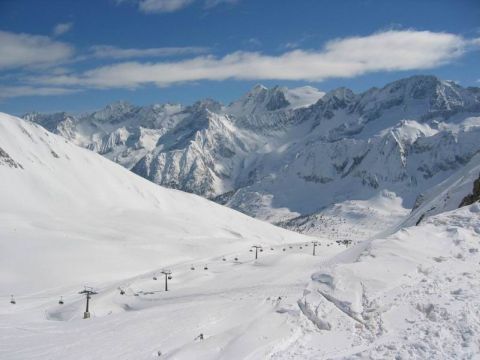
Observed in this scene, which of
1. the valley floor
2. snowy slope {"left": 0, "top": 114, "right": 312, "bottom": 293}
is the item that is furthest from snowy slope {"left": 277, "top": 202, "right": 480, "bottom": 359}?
snowy slope {"left": 0, "top": 114, "right": 312, "bottom": 293}

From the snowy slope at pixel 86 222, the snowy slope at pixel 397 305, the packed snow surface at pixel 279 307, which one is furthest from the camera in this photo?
the snowy slope at pixel 86 222

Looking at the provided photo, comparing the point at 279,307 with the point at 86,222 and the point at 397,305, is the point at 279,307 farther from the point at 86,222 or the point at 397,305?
the point at 86,222

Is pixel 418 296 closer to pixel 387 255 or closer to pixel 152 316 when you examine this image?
pixel 387 255

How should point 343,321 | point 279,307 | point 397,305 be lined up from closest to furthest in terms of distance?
point 343,321
point 397,305
point 279,307

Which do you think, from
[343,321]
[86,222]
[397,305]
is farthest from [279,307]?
[86,222]

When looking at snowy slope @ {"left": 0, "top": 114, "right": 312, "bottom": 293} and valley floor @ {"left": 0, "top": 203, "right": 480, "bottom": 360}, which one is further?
snowy slope @ {"left": 0, "top": 114, "right": 312, "bottom": 293}

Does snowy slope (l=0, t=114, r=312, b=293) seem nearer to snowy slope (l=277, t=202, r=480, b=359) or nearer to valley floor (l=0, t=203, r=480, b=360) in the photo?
valley floor (l=0, t=203, r=480, b=360)

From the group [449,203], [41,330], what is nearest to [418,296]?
[41,330]

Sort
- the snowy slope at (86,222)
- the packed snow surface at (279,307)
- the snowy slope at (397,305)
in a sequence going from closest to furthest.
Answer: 1. the snowy slope at (397,305)
2. the packed snow surface at (279,307)
3. the snowy slope at (86,222)

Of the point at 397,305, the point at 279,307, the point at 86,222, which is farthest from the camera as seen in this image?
the point at 86,222

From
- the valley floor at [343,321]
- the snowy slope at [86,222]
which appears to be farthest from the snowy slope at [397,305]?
the snowy slope at [86,222]

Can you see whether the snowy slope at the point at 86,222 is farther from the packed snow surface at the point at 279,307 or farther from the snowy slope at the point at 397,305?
the snowy slope at the point at 397,305

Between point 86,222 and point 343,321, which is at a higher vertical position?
point 86,222

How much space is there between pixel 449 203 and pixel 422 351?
5240cm
